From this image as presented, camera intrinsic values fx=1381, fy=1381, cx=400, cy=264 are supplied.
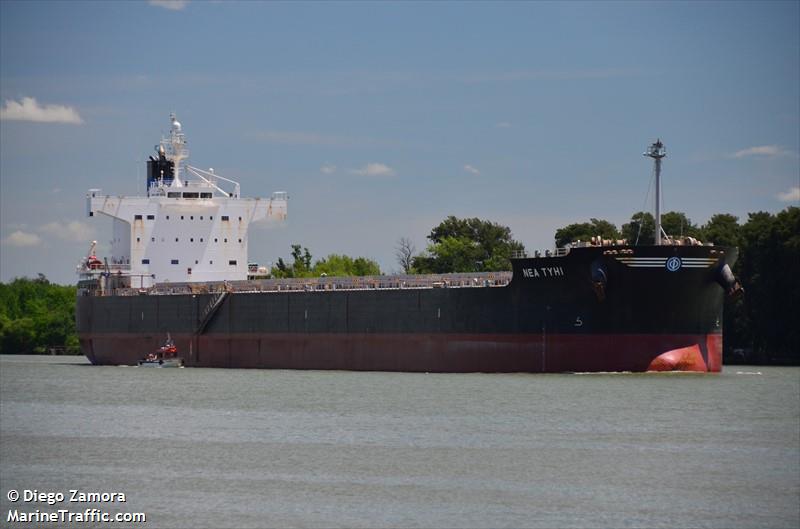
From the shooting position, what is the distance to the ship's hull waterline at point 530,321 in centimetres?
3816

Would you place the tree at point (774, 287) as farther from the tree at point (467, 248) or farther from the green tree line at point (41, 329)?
the green tree line at point (41, 329)

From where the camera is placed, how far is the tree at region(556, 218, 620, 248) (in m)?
69.6

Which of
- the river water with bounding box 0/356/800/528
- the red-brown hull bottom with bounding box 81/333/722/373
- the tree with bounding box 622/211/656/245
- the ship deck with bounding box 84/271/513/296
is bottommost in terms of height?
the river water with bounding box 0/356/800/528

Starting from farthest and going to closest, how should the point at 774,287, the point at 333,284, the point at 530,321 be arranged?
the point at 774,287
the point at 333,284
the point at 530,321

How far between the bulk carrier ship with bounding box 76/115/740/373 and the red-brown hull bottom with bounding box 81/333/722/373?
0.04m

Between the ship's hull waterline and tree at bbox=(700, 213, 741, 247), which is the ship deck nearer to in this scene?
the ship's hull waterline

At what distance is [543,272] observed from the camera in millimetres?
39062

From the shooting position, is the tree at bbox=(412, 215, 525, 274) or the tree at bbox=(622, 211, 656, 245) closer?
the tree at bbox=(622, 211, 656, 245)

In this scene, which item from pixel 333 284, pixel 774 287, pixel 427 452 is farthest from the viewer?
pixel 774 287

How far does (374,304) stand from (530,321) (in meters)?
6.51

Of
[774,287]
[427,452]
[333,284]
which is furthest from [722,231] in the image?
[427,452]

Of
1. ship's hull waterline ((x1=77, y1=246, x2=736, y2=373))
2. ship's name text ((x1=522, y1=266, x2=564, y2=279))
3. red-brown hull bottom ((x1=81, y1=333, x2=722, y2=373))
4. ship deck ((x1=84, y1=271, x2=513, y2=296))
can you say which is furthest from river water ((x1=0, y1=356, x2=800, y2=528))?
ship deck ((x1=84, y1=271, x2=513, y2=296))

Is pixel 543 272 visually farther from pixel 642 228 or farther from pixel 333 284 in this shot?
pixel 642 228

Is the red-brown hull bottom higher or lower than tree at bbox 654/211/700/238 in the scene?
lower
